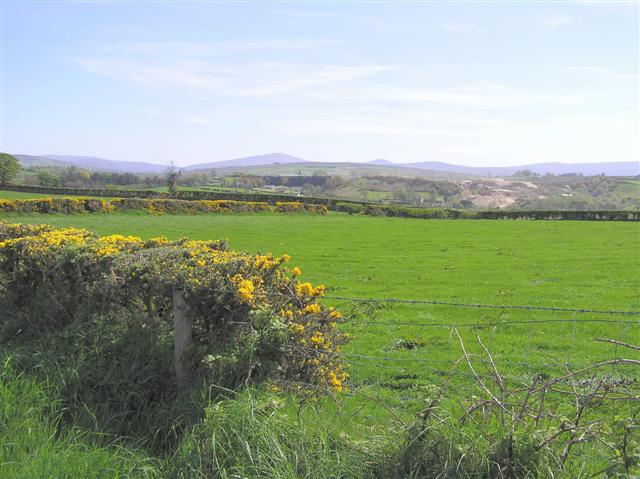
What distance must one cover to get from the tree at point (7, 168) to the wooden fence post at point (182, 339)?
73.7m

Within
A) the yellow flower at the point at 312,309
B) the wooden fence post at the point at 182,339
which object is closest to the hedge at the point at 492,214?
the yellow flower at the point at 312,309

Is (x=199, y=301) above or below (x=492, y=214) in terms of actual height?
above

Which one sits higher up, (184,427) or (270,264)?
(270,264)

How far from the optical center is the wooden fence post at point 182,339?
564cm

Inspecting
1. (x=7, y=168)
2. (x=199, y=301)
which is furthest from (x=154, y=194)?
(x=199, y=301)

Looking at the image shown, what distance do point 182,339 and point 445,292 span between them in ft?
38.2

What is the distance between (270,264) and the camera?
641 cm

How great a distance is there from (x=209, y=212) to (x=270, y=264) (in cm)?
5225

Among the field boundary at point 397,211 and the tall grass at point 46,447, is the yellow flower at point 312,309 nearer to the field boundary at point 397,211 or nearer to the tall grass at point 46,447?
the tall grass at point 46,447

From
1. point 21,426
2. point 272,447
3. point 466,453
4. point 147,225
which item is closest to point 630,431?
point 466,453

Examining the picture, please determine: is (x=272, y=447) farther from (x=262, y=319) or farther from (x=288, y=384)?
(x=262, y=319)

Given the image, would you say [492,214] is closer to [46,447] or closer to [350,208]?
[350,208]

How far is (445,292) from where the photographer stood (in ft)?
53.0

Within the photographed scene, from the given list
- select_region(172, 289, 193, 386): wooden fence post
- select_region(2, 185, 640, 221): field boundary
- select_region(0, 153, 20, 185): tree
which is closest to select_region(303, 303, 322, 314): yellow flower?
select_region(172, 289, 193, 386): wooden fence post
